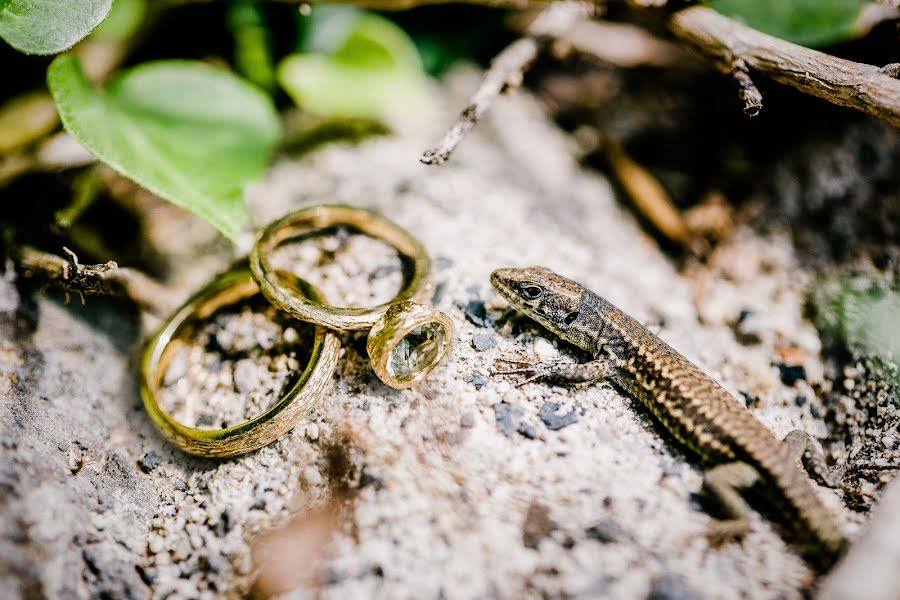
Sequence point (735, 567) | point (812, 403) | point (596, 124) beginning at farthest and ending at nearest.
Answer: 1. point (596, 124)
2. point (812, 403)
3. point (735, 567)

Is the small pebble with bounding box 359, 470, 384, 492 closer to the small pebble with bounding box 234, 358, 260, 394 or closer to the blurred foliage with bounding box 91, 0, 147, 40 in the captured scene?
the small pebble with bounding box 234, 358, 260, 394

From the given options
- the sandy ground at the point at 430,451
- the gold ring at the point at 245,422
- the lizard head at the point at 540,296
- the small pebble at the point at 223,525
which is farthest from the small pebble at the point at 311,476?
the lizard head at the point at 540,296

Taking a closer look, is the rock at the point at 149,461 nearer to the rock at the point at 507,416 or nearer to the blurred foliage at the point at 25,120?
the rock at the point at 507,416

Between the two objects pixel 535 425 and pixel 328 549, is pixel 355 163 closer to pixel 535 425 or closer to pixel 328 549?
pixel 535 425

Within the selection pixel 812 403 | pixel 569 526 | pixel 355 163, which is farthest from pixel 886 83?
pixel 355 163

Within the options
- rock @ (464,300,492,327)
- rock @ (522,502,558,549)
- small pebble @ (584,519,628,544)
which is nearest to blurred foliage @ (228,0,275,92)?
rock @ (464,300,492,327)

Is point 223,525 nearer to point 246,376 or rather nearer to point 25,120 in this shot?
point 246,376
